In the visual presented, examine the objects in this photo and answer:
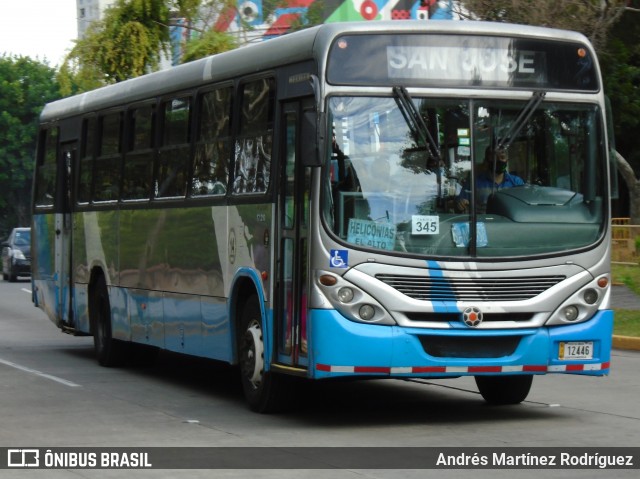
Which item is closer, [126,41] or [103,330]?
[103,330]

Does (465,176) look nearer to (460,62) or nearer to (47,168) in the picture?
(460,62)

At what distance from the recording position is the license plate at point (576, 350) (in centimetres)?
1087

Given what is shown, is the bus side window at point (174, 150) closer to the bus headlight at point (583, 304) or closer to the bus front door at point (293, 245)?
the bus front door at point (293, 245)

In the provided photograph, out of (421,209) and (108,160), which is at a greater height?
(108,160)

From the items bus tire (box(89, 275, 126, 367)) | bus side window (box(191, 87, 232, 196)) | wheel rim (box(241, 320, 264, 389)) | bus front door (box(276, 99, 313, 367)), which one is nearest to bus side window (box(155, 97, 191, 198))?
bus side window (box(191, 87, 232, 196))

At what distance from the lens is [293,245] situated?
11055mm

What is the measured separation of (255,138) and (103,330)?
553 centimetres

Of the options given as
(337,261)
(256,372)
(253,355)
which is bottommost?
(256,372)

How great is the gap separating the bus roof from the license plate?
93.8 inches

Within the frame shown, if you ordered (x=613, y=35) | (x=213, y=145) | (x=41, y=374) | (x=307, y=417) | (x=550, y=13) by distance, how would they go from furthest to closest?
(x=613, y=35) < (x=550, y=13) < (x=41, y=374) < (x=213, y=145) < (x=307, y=417)

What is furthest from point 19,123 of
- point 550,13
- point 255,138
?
point 255,138

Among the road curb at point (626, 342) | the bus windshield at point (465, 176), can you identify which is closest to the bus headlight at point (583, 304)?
the bus windshield at point (465, 176)

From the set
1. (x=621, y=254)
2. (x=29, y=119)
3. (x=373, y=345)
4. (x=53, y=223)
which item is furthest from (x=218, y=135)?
(x=29, y=119)

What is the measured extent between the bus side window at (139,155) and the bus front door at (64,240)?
2.51 metres
